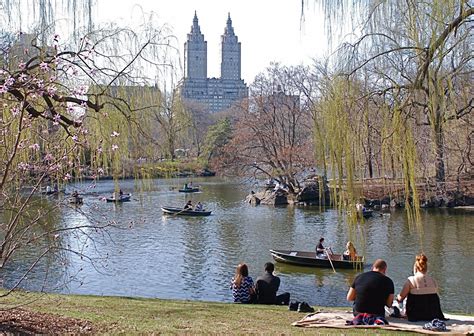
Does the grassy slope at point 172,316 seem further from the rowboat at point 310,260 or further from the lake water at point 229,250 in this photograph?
the rowboat at point 310,260

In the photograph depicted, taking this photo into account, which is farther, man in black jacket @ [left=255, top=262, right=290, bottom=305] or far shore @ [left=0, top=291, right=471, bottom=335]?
man in black jacket @ [left=255, top=262, right=290, bottom=305]

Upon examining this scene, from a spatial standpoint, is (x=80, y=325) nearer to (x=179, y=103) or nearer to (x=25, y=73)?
(x=25, y=73)

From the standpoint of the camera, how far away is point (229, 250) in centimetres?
2011

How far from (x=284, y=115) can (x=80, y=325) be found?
108ft

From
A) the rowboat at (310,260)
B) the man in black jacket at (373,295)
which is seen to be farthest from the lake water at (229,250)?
the man in black jacket at (373,295)

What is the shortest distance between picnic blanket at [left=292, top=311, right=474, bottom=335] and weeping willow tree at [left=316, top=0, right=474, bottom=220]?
1.89m

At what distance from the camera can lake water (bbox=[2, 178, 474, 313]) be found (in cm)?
1404

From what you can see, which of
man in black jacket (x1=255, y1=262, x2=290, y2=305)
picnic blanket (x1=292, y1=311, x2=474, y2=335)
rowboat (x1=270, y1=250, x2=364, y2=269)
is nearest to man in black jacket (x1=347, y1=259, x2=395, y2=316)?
picnic blanket (x1=292, y1=311, x2=474, y2=335)

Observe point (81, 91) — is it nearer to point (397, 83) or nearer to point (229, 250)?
point (397, 83)

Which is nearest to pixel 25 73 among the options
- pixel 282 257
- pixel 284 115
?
pixel 282 257

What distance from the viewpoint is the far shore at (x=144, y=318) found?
6.02m

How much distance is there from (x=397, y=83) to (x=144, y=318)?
14.9 ft

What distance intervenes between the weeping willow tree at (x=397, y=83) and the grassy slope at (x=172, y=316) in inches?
89.4

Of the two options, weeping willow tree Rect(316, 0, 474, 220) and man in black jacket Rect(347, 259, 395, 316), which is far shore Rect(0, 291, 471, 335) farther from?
weeping willow tree Rect(316, 0, 474, 220)
